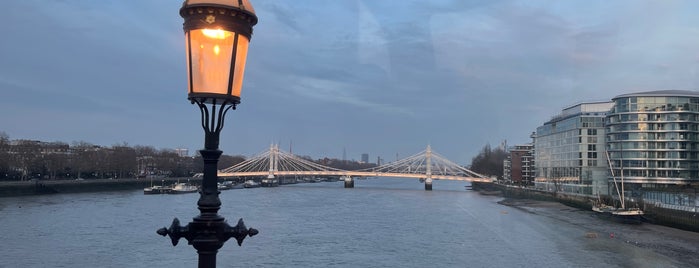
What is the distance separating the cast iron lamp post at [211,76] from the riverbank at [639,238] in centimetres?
1813

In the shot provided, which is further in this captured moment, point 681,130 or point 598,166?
point 598,166

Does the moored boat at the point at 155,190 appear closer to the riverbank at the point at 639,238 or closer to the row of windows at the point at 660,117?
the riverbank at the point at 639,238

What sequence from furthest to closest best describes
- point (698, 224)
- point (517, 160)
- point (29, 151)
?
point (517, 160), point (29, 151), point (698, 224)

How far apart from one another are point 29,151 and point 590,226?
5157 cm

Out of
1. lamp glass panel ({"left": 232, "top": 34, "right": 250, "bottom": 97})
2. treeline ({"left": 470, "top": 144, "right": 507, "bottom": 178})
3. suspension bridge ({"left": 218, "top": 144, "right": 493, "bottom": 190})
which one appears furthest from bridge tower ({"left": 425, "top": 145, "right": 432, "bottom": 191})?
lamp glass panel ({"left": 232, "top": 34, "right": 250, "bottom": 97})

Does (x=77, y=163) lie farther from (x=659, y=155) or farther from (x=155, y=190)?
(x=659, y=155)

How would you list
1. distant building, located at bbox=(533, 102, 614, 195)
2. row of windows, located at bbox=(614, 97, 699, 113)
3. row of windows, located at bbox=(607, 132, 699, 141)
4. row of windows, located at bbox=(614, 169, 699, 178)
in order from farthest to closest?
distant building, located at bbox=(533, 102, 614, 195) < row of windows, located at bbox=(614, 97, 699, 113) < row of windows, located at bbox=(607, 132, 699, 141) < row of windows, located at bbox=(614, 169, 699, 178)

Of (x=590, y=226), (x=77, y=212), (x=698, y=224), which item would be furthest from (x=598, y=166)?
(x=77, y=212)

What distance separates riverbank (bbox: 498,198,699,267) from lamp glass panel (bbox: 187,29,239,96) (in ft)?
59.8

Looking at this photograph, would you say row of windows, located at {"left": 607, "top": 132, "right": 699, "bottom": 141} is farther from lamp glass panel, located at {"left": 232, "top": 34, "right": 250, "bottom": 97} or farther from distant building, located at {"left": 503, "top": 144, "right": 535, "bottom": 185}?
lamp glass panel, located at {"left": 232, "top": 34, "right": 250, "bottom": 97}

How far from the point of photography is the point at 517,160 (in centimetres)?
7531

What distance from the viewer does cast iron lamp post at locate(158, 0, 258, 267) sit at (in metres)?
1.97

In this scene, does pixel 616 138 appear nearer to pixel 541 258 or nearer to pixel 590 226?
pixel 590 226

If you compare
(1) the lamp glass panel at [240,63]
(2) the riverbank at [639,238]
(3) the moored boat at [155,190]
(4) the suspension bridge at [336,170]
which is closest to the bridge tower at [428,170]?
(4) the suspension bridge at [336,170]
